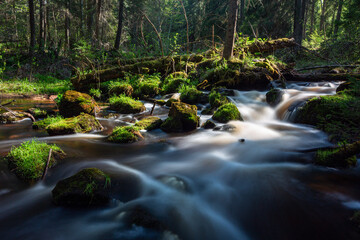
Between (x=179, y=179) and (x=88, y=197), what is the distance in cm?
141

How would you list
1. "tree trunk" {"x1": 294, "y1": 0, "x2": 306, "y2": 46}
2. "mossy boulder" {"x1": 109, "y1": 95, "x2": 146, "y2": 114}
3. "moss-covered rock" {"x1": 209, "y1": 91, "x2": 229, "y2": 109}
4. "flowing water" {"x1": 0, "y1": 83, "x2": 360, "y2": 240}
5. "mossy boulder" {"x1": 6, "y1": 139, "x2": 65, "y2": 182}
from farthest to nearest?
"tree trunk" {"x1": 294, "y1": 0, "x2": 306, "y2": 46} < "mossy boulder" {"x1": 109, "y1": 95, "x2": 146, "y2": 114} < "moss-covered rock" {"x1": 209, "y1": 91, "x2": 229, "y2": 109} < "mossy boulder" {"x1": 6, "y1": 139, "x2": 65, "y2": 182} < "flowing water" {"x1": 0, "y1": 83, "x2": 360, "y2": 240}

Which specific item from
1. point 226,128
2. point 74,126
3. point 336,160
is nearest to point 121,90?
point 74,126

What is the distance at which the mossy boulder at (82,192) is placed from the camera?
2678 mm

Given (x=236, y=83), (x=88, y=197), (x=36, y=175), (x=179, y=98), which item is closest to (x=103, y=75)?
(x=179, y=98)

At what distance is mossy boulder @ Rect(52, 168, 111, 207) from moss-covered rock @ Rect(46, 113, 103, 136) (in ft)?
9.73

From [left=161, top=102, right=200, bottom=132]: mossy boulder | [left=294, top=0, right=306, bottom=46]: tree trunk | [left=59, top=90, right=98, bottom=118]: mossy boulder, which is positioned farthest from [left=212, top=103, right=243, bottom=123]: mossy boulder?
[left=294, top=0, right=306, bottom=46]: tree trunk

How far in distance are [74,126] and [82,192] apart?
330 cm

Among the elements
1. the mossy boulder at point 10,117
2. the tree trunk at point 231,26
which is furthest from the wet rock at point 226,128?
the mossy boulder at point 10,117

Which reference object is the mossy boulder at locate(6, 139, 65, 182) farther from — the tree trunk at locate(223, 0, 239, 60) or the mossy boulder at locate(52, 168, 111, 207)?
the tree trunk at locate(223, 0, 239, 60)

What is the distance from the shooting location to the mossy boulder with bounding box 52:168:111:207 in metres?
2.68

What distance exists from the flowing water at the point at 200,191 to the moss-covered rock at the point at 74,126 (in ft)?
0.79

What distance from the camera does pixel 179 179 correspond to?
3561mm

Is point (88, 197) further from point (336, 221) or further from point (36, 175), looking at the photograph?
point (336, 221)

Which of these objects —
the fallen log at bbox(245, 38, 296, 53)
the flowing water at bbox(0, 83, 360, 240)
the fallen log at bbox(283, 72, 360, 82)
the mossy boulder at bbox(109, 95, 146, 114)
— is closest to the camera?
the flowing water at bbox(0, 83, 360, 240)
